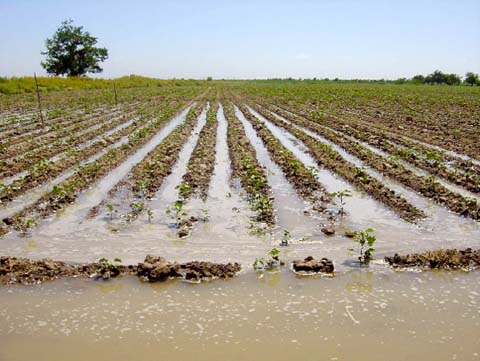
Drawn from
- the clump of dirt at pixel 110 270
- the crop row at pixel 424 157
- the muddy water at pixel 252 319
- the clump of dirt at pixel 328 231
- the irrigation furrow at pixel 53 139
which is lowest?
the muddy water at pixel 252 319

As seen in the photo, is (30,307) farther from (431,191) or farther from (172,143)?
(172,143)

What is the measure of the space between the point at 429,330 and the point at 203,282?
2392mm

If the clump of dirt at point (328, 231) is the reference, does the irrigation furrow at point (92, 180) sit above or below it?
above

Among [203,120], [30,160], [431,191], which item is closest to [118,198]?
[30,160]

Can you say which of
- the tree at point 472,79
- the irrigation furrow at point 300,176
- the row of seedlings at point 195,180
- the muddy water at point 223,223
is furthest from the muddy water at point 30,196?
the tree at point 472,79

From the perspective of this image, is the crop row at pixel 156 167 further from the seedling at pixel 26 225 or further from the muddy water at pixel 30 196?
the seedling at pixel 26 225

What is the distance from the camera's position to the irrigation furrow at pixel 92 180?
7.59 m

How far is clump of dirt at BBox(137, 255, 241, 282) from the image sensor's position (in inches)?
209

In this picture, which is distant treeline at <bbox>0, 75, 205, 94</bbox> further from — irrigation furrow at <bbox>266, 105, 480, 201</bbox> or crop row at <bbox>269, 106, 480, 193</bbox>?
irrigation furrow at <bbox>266, 105, 480, 201</bbox>

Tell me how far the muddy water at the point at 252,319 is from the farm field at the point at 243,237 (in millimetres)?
20

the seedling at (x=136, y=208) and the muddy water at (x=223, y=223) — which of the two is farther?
the seedling at (x=136, y=208)

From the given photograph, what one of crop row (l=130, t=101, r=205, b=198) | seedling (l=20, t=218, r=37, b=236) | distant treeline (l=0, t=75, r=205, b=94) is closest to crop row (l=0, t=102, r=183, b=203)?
seedling (l=20, t=218, r=37, b=236)

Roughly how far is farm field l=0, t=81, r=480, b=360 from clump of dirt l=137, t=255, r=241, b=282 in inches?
1.0

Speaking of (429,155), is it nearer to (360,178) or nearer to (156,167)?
(360,178)
